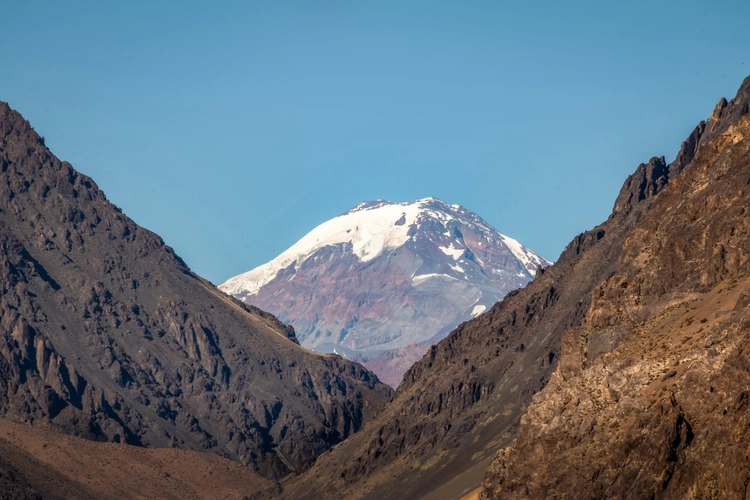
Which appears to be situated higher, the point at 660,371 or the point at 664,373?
the point at 660,371

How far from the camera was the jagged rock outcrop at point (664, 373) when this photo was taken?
95.9 metres

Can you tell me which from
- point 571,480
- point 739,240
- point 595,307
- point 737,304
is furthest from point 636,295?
point 571,480

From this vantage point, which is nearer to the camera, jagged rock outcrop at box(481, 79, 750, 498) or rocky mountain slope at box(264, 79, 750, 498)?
jagged rock outcrop at box(481, 79, 750, 498)

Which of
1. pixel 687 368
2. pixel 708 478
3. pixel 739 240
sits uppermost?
pixel 739 240

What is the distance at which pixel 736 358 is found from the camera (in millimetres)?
97750

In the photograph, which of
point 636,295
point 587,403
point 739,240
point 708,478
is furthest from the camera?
point 636,295

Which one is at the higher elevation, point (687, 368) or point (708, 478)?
point (687, 368)

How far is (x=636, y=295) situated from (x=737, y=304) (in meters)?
21.9

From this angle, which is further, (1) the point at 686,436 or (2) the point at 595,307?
(2) the point at 595,307

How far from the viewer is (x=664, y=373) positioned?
106 meters

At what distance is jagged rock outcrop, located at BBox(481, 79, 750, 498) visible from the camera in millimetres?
95938

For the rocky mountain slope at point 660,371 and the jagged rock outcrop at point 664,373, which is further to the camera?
the rocky mountain slope at point 660,371

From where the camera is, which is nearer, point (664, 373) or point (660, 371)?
point (664, 373)

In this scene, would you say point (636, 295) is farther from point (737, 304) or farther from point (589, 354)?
point (737, 304)
